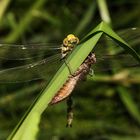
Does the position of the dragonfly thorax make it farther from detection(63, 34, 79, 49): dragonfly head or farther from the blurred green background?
Answer: the blurred green background

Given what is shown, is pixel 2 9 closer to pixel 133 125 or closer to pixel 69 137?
pixel 69 137

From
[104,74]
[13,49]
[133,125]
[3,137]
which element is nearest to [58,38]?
[104,74]

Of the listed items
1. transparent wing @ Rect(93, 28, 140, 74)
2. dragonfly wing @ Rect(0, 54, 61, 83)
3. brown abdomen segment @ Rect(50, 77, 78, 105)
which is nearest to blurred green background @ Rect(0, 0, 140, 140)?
transparent wing @ Rect(93, 28, 140, 74)

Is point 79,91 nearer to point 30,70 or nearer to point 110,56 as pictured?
point 110,56

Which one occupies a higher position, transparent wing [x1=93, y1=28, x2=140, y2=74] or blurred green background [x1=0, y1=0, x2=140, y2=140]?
blurred green background [x1=0, y1=0, x2=140, y2=140]

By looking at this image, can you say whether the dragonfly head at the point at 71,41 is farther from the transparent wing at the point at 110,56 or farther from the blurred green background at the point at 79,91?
the blurred green background at the point at 79,91

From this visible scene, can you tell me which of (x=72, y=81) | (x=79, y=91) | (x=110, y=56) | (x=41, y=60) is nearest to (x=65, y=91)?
(x=72, y=81)
